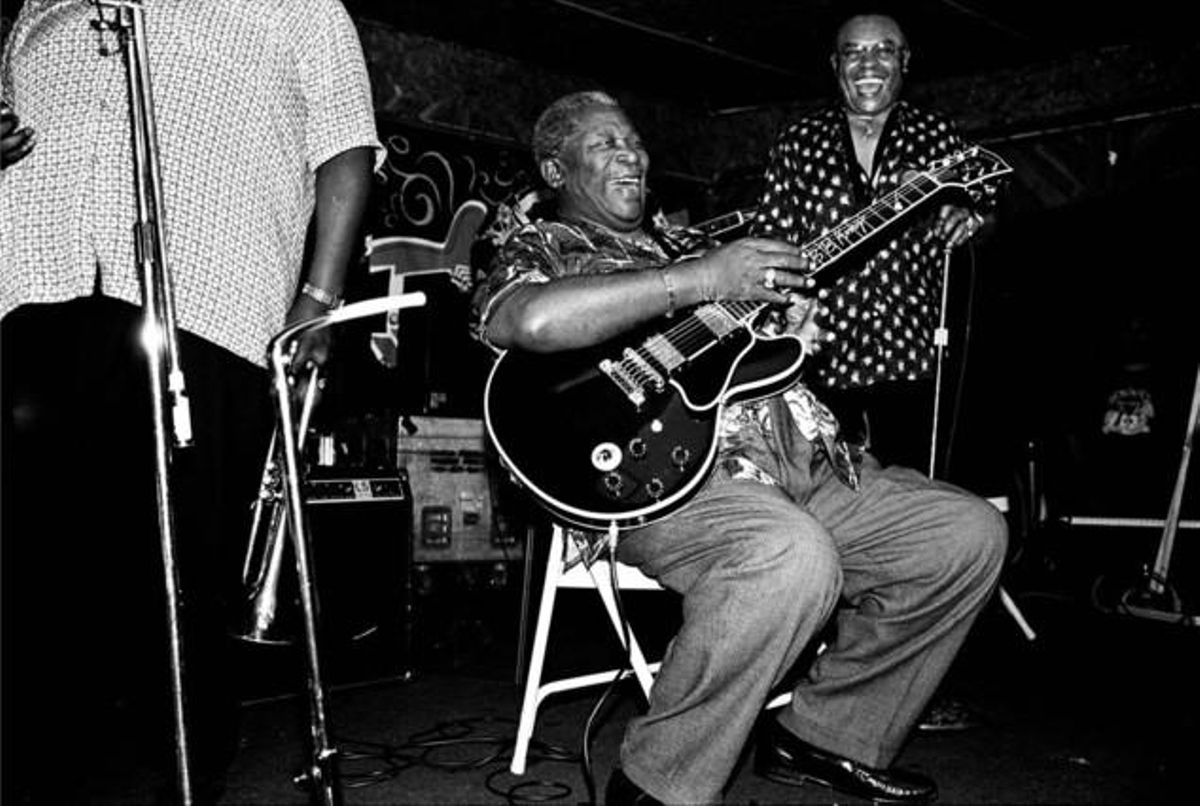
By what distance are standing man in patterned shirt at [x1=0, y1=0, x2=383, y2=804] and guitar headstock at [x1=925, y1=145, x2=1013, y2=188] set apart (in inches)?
66.6

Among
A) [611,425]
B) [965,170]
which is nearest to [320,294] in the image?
[611,425]

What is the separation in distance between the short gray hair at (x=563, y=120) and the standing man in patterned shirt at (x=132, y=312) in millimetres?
763

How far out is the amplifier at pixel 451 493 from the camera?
5.55 meters

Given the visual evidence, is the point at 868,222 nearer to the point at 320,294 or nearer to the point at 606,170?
the point at 606,170

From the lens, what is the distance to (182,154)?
1881 mm

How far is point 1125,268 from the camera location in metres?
6.42

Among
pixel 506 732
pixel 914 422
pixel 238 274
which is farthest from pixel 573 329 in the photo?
pixel 506 732


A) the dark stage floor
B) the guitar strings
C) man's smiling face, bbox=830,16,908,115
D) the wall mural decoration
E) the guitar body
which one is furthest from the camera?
the wall mural decoration

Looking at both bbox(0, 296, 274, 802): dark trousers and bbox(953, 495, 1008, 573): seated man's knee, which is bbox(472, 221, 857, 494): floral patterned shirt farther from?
bbox(0, 296, 274, 802): dark trousers

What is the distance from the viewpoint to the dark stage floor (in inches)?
103

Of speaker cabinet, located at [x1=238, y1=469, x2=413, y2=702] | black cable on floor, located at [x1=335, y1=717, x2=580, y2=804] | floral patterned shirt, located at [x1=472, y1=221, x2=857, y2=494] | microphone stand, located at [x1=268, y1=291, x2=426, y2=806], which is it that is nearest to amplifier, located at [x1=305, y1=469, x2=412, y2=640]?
speaker cabinet, located at [x1=238, y1=469, x2=413, y2=702]

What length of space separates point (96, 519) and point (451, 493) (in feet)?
12.7

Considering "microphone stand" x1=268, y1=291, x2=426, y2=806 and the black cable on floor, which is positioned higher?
"microphone stand" x1=268, y1=291, x2=426, y2=806

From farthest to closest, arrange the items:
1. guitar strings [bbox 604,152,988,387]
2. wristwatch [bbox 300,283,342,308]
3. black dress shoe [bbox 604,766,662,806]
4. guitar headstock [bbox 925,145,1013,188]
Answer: guitar headstock [bbox 925,145,1013,188] < guitar strings [bbox 604,152,988,387] < black dress shoe [bbox 604,766,662,806] < wristwatch [bbox 300,283,342,308]
